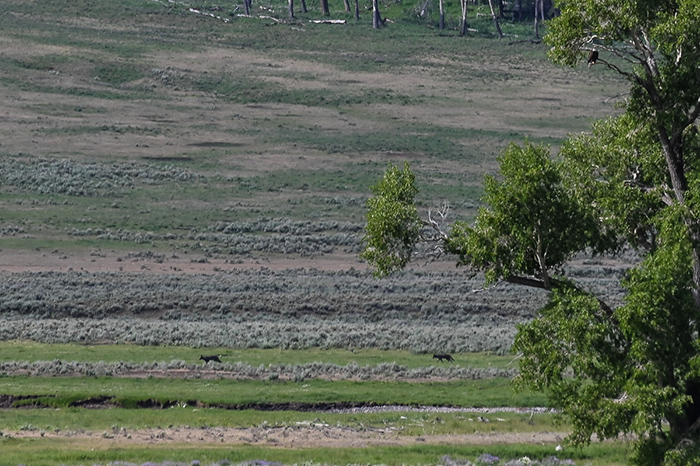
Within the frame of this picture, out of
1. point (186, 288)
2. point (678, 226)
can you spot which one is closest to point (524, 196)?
point (678, 226)

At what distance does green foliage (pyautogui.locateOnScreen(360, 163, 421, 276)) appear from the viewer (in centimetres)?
1736

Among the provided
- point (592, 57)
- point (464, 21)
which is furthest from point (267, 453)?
point (464, 21)

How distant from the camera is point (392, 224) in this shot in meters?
17.3

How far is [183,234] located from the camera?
5859 cm

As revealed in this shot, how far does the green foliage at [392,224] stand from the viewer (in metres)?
→ 17.4

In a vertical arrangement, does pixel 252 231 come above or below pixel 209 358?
below

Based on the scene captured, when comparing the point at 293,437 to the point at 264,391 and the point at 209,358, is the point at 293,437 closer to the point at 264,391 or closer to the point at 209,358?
→ the point at 264,391

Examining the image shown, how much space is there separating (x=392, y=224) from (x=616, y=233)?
11.4ft

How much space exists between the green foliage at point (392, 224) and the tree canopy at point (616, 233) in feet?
0.07

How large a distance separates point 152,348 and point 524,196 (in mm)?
21963

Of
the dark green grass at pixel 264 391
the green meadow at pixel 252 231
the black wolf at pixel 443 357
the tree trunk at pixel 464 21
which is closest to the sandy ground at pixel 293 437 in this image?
the green meadow at pixel 252 231

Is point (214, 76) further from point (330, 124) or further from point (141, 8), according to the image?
point (141, 8)

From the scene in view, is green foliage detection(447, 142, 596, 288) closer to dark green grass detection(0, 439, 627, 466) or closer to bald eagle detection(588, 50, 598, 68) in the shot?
bald eagle detection(588, 50, 598, 68)

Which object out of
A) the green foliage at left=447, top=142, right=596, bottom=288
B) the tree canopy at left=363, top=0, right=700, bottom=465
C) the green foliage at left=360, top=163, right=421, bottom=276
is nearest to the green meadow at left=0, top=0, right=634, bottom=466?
the green foliage at left=360, top=163, right=421, bottom=276
